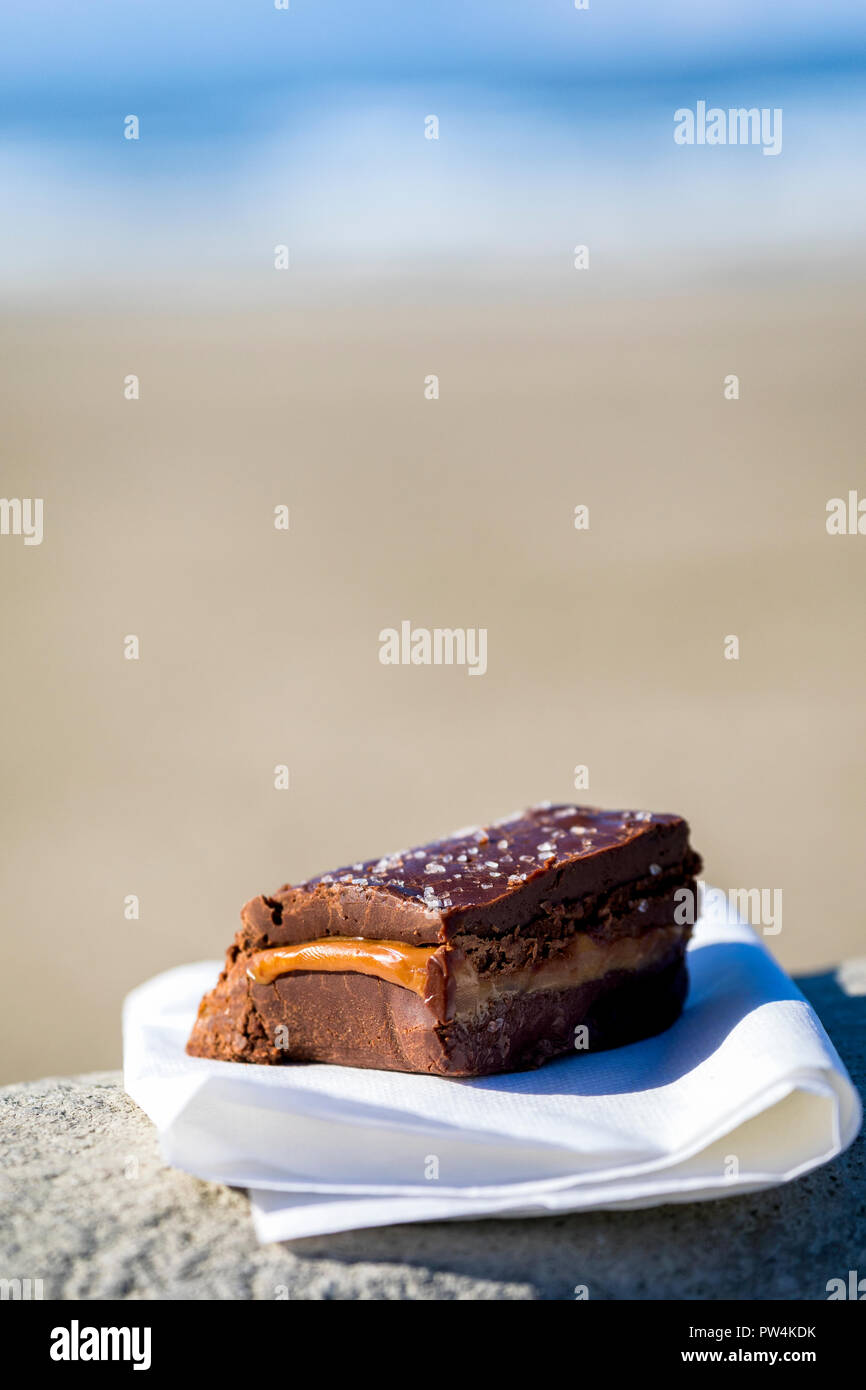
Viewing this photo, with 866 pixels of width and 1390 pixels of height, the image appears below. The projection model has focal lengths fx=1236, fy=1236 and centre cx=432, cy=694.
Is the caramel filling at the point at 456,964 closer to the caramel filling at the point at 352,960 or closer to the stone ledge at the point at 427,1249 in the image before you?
the caramel filling at the point at 352,960

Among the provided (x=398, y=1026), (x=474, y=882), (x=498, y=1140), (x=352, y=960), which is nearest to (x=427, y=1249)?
(x=498, y=1140)

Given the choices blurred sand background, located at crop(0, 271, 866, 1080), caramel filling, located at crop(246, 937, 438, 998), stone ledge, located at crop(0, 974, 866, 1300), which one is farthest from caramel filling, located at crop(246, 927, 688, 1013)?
blurred sand background, located at crop(0, 271, 866, 1080)

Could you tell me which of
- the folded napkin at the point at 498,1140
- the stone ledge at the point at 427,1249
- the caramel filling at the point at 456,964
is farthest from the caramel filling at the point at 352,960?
the stone ledge at the point at 427,1249

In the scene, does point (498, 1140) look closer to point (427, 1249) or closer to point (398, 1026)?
point (427, 1249)

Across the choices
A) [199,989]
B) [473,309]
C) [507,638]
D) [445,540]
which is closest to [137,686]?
[507,638]
